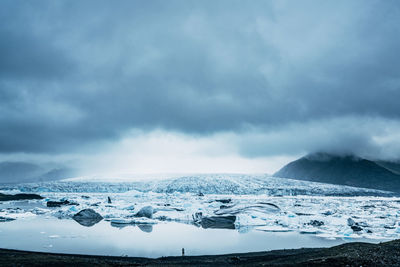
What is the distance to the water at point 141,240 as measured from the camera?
1212 cm

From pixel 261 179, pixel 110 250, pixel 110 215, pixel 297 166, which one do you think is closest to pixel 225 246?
pixel 110 250

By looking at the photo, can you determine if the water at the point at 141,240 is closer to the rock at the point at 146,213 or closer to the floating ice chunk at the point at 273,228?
the floating ice chunk at the point at 273,228

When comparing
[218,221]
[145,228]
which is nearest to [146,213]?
[145,228]

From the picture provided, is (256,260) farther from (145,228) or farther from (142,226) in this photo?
(142,226)

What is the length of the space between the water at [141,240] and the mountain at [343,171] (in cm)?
9943

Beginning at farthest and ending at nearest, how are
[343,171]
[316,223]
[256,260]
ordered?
[343,171], [316,223], [256,260]

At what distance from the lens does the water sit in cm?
1212

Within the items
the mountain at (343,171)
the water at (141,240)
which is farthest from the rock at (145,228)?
the mountain at (343,171)

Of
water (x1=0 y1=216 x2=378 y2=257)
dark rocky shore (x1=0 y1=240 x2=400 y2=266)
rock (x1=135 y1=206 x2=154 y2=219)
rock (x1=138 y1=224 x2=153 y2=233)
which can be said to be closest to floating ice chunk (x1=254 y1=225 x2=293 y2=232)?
water (x1=0 y1=216 x2=378 y2=257)

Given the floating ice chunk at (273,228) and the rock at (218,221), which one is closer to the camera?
the floating ice chunk at (273,228)

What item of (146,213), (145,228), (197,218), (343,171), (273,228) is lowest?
(273,228)

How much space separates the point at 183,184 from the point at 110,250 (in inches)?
2270

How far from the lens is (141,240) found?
14258 millimetres

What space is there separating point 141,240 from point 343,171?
5137 inches
